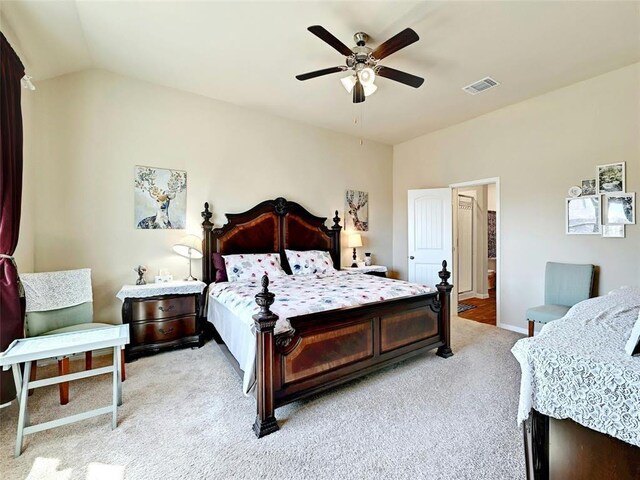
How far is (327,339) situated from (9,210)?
261 centimetres

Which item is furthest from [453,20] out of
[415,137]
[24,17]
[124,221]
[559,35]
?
[124,221]

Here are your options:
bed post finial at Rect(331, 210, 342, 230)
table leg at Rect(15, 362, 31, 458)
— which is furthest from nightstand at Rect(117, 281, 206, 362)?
bed post finial at Rect(331, 210, 342, 230)

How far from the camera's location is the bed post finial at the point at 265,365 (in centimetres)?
191

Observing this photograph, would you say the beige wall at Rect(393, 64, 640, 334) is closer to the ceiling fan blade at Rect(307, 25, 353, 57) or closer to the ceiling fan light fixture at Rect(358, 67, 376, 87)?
the ceiling fan light fixture at Rect(358, 67, 376, 87)

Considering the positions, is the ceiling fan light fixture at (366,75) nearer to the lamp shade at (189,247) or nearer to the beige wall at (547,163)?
the beige wall at (547,163)

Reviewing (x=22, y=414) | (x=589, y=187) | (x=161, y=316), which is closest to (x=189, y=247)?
(x=161, y=316)

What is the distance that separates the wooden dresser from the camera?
3.00 m

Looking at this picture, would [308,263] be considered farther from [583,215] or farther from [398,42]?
[583,215]

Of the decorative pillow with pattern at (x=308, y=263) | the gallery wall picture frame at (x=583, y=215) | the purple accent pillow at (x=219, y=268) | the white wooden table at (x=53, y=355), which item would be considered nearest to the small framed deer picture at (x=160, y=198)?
the purple accent pillow at (x=219, y=268)

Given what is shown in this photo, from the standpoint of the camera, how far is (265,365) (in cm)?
193

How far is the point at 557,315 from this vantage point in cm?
305

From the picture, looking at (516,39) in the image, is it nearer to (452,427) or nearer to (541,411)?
(541,411)

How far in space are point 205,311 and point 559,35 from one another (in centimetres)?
463

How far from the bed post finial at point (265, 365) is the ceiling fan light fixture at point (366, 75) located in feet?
6.88
